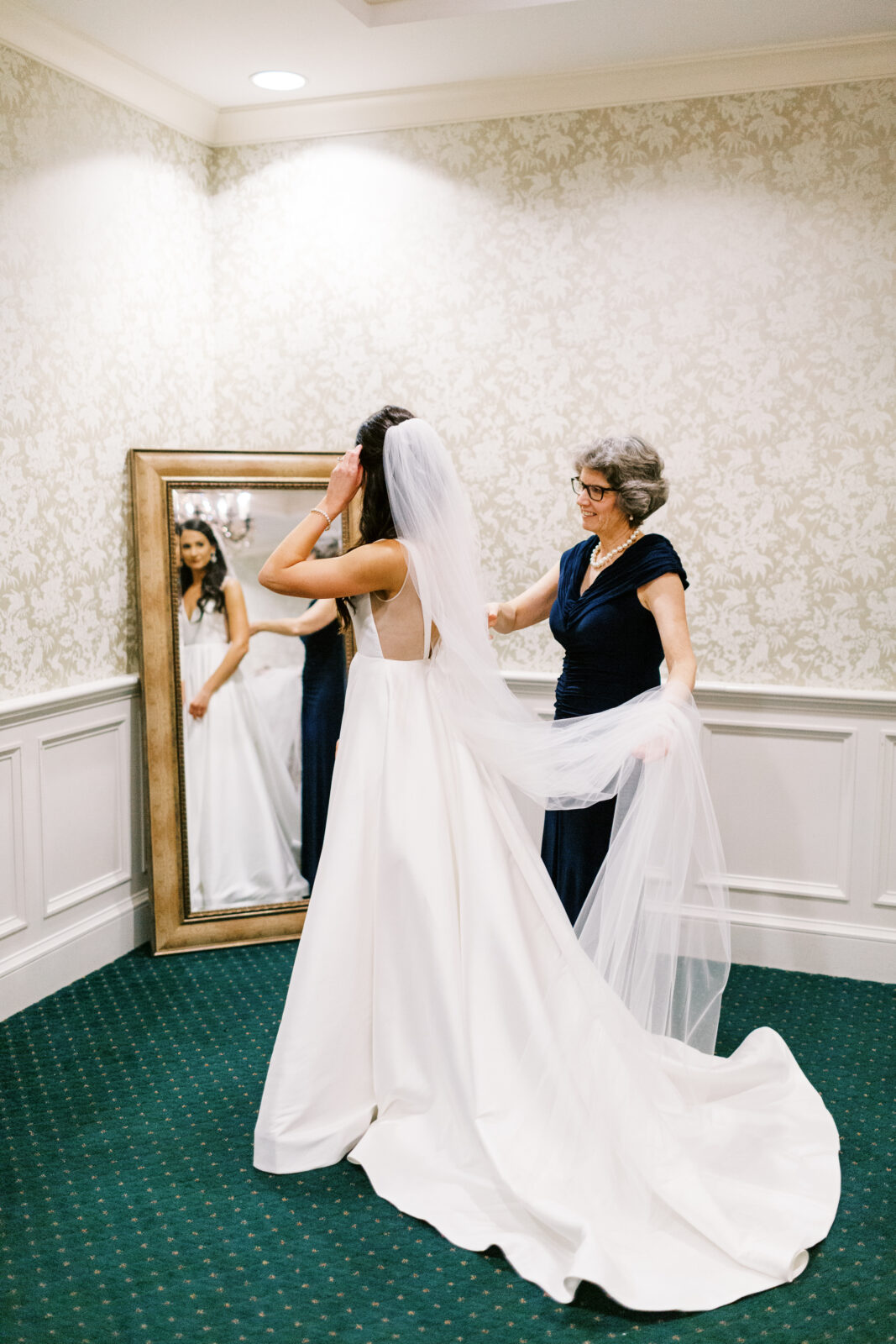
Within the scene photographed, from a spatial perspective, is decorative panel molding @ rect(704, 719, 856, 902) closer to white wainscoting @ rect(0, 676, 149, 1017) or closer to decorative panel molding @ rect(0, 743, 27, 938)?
white wainscoting @ rect(0, 676, 149, 1017)

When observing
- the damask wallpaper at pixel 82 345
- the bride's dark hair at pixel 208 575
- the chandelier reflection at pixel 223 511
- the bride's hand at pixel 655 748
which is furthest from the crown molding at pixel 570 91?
the bride's hand at pixel 655 748

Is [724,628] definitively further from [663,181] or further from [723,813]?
[663,181]

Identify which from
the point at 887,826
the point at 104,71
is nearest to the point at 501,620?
Answer: the point at 887,826

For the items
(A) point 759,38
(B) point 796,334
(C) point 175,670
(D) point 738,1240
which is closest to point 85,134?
(C) point 175,670

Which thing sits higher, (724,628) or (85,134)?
(85,134)

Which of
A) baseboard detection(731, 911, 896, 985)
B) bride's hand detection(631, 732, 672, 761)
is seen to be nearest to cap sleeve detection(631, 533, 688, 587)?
bride's hand detection(631, 732, 672, 761)

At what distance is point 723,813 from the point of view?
12.7 feet

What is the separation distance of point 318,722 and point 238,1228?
6.50 feet

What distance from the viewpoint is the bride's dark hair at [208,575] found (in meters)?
3.88

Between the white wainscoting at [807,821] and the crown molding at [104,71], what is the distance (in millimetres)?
2732

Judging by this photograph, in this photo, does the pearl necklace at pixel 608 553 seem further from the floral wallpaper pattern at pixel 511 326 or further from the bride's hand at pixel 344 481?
the floral wallpaper pattern at pixel 511 326

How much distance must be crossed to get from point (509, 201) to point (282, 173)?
0.90 metres

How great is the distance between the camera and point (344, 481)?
102 inches

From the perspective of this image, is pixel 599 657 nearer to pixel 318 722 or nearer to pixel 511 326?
pixel 318 722
